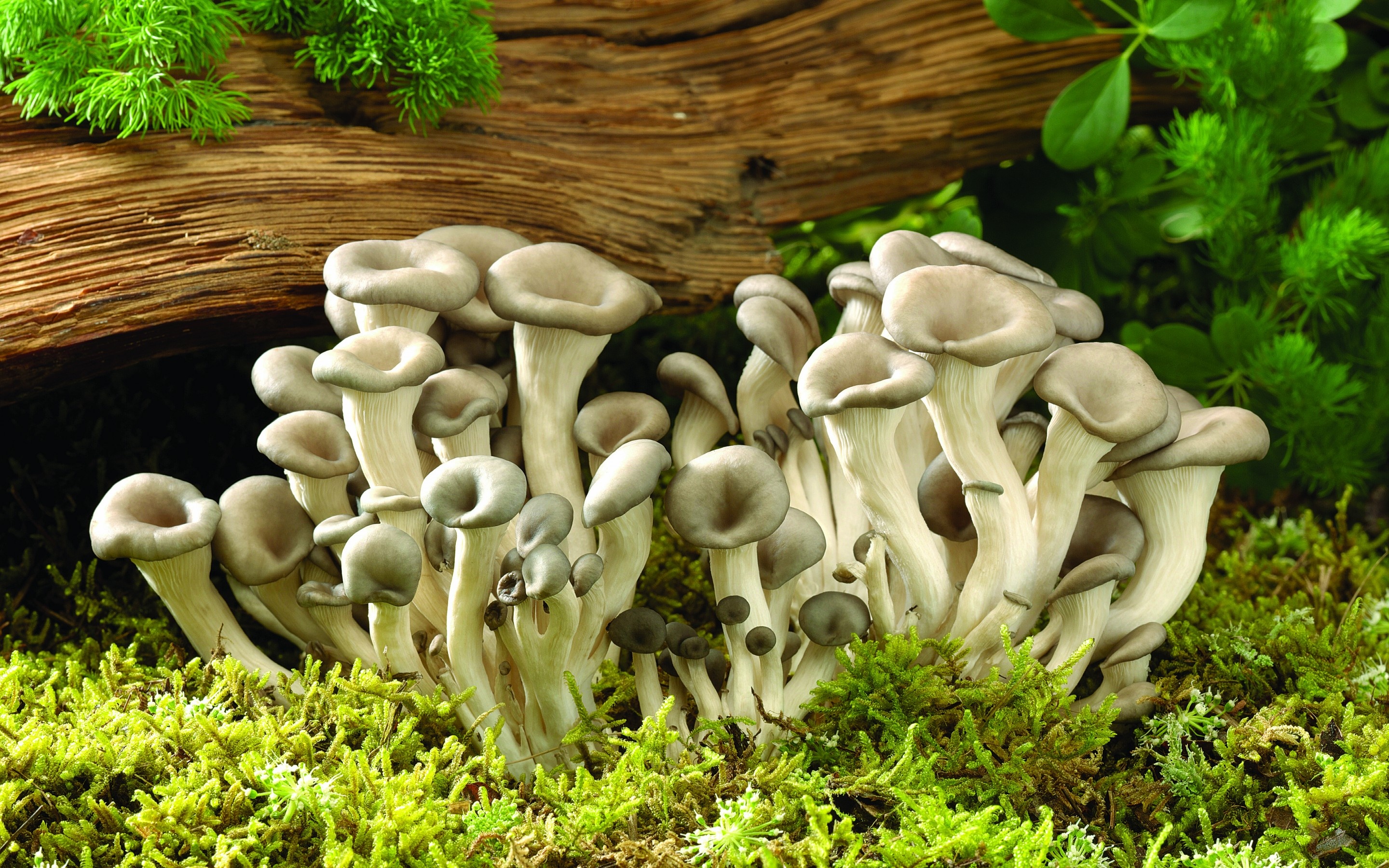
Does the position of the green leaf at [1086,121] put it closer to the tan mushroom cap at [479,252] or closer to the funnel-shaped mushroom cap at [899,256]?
the funnel-shaped mushroom cap at [899,256]

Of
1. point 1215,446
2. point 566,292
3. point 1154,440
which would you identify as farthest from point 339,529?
point 1215,446

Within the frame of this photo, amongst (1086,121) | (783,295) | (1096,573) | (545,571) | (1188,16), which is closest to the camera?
(545,571)

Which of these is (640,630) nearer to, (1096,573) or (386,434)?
(386,434)

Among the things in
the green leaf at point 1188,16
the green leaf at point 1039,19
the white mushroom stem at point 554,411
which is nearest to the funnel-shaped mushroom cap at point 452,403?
the white mushroom stem at point 554,411

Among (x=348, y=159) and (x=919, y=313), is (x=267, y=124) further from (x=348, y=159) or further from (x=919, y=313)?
(x=919, y=313)

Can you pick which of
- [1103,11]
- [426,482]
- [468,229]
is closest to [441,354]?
[426,482]
